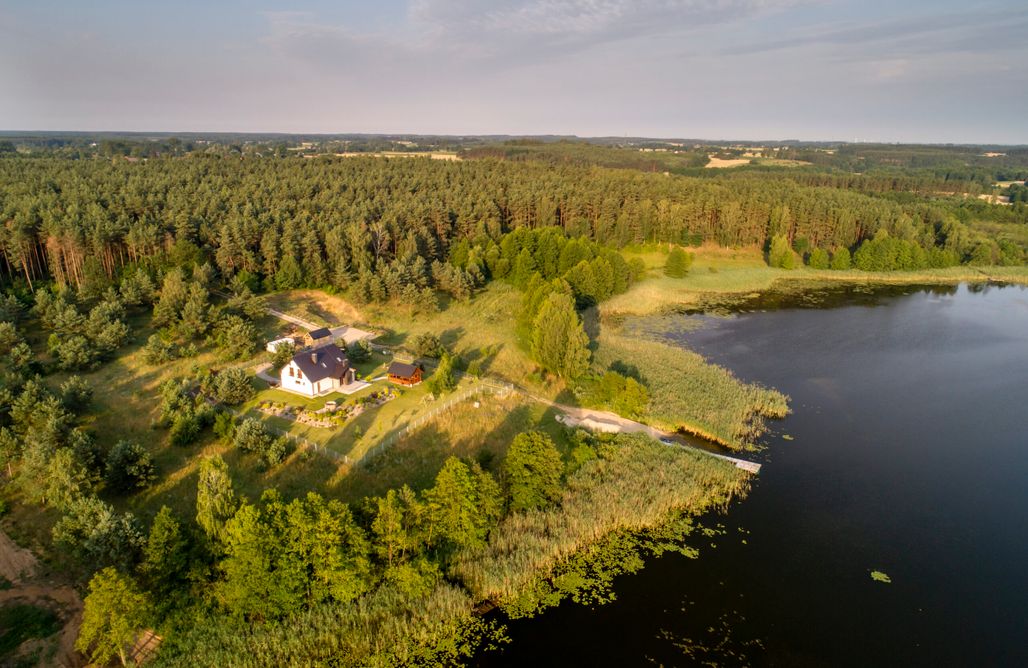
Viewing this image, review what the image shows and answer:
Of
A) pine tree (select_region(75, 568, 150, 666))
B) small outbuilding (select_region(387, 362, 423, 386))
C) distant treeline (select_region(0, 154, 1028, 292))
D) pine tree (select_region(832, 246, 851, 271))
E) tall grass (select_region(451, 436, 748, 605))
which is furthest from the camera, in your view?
pine tree (select_region(832, 246, 851, 271))

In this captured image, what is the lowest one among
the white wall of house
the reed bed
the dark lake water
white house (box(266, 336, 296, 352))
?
the dark lake water

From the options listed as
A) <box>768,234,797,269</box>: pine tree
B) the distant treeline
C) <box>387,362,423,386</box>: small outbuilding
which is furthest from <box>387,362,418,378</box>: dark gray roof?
<box>768,234,797,269</box>: pine tree

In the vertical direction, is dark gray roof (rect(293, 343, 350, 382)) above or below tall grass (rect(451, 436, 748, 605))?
above

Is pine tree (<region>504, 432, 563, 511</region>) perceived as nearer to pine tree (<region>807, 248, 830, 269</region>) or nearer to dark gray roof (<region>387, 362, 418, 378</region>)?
dark gray roof (<region>387, 362, 418, 378</region>)

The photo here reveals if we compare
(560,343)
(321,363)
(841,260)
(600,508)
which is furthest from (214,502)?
(841,260)

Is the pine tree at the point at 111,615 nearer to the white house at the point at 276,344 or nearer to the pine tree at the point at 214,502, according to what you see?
the pine tree at the point at 214,502

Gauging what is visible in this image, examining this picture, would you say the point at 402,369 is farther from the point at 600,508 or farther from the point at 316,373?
the point at 600,508

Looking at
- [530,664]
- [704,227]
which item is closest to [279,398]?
[530,664]
